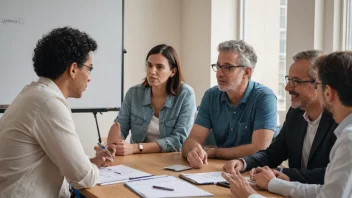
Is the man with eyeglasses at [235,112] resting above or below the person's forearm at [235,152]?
above

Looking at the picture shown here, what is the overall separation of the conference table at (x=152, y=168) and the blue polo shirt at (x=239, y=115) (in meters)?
0.28

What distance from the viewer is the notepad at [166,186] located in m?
1.55

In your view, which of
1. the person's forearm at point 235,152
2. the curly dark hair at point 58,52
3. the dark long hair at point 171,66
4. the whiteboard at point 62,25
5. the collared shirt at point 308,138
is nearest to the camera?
the curly dark hair at point 58,52

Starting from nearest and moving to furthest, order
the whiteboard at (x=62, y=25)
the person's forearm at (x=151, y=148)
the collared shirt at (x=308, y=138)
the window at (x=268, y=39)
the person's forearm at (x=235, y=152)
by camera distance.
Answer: the collared shirt at (x=308, y=138)
the person's forearm at (x=235, y=152)
the person's forearm at (x=151, y=148)
the whiteboard at (x=62, y=25)
the window at (x=268, y=39)

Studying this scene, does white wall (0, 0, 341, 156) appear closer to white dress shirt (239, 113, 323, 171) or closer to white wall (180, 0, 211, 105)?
white wall (180, 0, 211, 105)

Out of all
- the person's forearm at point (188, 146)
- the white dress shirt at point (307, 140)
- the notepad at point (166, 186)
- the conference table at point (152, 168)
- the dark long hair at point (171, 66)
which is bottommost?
the conference table at point (152, 168)

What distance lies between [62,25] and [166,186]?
213cm

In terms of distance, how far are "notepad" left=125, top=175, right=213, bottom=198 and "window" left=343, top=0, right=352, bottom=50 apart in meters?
1.70

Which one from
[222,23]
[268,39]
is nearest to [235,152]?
[268,39]

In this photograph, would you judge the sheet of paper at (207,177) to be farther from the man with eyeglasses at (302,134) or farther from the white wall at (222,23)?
the white wall at (222,23)

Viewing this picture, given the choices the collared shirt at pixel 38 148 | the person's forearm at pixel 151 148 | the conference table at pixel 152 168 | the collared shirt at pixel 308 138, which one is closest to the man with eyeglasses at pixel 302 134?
the collared shirt at pixel 308 138

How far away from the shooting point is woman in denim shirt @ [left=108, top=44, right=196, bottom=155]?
2746 millimetres

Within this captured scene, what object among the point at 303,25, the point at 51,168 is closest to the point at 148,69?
the point at 303,25

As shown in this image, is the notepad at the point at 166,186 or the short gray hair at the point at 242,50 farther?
the short gray hair at the point at 242,50
